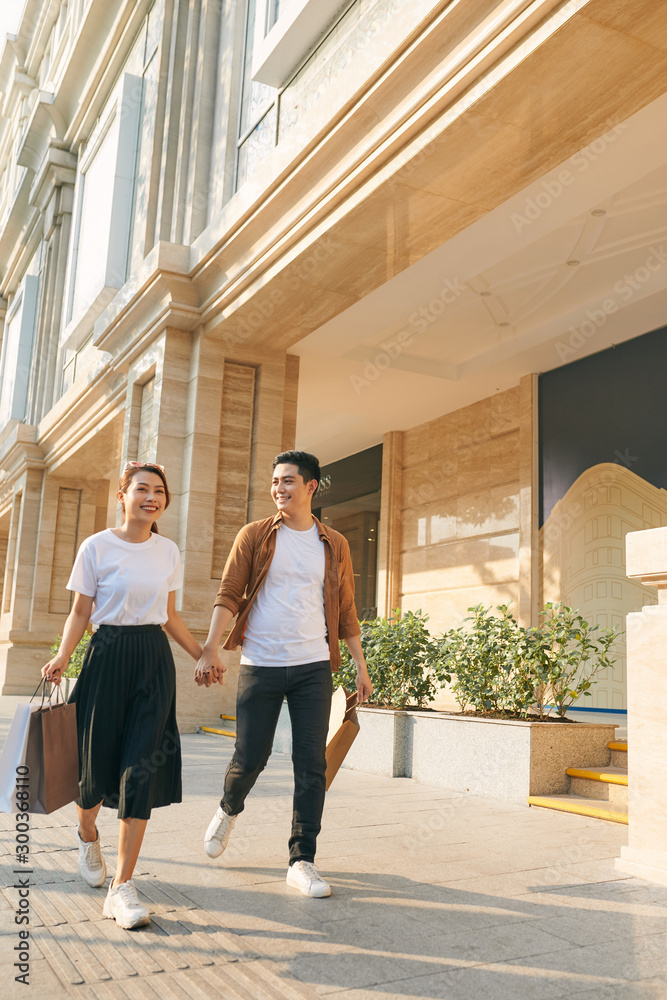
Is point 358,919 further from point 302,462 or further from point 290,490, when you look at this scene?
point 302,462

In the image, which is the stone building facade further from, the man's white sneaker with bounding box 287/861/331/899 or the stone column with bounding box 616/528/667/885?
the man's white sneaker with bounding box 287/861/331/899

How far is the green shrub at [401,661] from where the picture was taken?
22.8ft

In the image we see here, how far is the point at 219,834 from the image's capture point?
3539 millimetres

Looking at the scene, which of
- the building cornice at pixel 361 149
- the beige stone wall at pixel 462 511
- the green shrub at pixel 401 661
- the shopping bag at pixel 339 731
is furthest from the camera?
the beige stone wall at pixel 462 511

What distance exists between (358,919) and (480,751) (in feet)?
9.87

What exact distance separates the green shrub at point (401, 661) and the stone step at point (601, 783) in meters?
1.57

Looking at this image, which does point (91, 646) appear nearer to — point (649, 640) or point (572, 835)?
point (649, 640)

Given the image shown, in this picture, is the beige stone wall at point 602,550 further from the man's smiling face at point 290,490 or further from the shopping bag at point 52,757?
the shopping bag at point 52,757

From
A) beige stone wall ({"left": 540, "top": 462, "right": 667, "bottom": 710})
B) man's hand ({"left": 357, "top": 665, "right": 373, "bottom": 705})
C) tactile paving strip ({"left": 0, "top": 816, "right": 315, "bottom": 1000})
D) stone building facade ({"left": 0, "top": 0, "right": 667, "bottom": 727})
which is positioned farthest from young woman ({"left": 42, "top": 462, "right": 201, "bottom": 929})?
beige stone wall ({"left": 540, "top": 462, "right": 667, "bottom": 710})

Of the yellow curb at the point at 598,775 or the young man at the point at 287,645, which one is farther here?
the yellow curb at the point at 598,775

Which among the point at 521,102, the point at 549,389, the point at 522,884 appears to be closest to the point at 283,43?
the point at 521,102

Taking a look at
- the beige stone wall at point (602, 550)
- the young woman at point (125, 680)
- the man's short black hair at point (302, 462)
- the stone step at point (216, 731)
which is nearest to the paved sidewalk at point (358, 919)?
the young woman at point (125, 680)

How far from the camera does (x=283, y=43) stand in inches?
337

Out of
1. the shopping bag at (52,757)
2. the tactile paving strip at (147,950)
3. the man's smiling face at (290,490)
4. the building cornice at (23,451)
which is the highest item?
the building cornice at (23,451)
